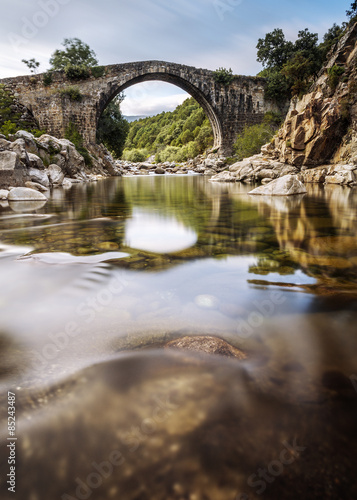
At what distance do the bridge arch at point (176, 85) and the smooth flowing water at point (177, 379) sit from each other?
26.1 metres

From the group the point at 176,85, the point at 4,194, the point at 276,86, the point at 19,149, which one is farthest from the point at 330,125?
the point at 176,85

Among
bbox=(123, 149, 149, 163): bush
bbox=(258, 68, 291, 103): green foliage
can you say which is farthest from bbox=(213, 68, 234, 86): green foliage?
bbox=(123, 149, 149, 163): bush

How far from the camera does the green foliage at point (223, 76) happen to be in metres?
27.5

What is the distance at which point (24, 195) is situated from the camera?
28.5 feet

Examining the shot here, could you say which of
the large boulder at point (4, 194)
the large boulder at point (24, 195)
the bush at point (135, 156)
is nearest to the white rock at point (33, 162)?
the large boulder at point (4, 194)

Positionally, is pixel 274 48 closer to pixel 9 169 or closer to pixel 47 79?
pixel 47 79

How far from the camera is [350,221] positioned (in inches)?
190

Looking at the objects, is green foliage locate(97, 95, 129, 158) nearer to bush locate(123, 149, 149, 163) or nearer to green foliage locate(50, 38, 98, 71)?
green foliage locate(50, 38, 98, 71)

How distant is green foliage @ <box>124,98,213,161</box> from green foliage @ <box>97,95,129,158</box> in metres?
17.4

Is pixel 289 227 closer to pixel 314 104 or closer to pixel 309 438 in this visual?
pixel 309 438

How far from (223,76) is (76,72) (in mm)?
12795

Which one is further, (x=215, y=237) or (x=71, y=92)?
(x=71, y=92)

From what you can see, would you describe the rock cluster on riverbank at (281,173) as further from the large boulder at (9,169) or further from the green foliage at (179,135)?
the green foliage at (179,135)

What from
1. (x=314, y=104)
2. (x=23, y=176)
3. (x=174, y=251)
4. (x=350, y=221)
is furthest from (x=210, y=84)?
(x=174, y=251)
